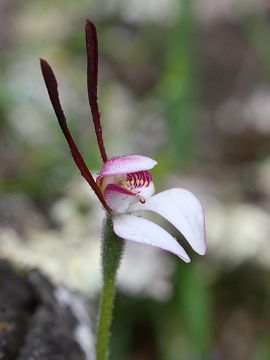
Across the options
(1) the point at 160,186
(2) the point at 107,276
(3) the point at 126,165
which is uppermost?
(1) the point at 160,186

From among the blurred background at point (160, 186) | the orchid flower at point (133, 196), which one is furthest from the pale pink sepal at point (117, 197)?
the blurred background at point (160, 186)

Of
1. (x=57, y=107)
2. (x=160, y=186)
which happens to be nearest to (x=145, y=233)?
(x=57, y=107)

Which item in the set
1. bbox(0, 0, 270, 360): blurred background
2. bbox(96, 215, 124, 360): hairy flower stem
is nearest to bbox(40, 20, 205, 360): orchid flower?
bbox(96, 215, 124, 360): hairy flower stem

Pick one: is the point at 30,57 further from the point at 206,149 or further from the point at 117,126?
the point at 206,149

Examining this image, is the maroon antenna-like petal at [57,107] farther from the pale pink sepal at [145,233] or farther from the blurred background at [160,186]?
the blurred background at [160,186]

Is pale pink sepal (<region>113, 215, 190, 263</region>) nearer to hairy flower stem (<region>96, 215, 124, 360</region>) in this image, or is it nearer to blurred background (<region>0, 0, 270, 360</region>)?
hairy flower stem (<region>96, 215, 124, 360</region>)

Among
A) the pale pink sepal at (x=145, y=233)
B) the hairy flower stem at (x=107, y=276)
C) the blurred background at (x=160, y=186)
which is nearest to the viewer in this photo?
the pale pink sepal at (x=145, y=233)

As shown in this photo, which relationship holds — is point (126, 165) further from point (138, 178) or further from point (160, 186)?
point (160, 186)
